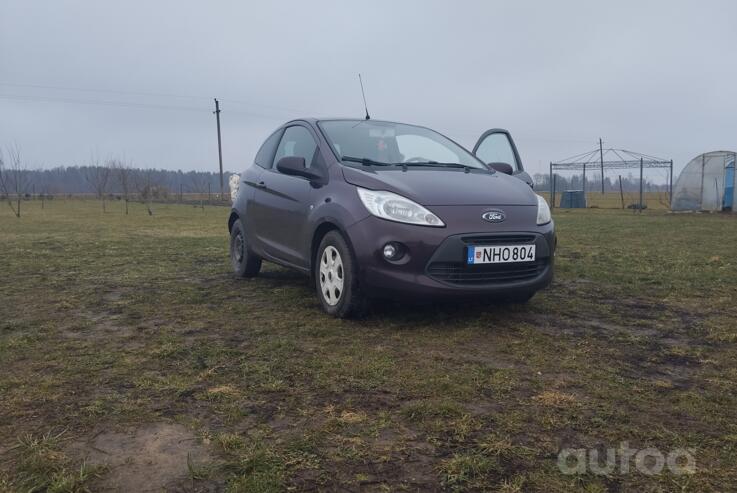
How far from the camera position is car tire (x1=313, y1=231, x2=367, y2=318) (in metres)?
3.81

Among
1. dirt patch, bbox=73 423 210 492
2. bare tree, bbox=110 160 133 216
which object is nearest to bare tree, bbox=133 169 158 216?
bare tree, bbox=110 160 133 216

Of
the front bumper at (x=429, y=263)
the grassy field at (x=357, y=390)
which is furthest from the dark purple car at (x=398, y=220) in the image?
the grassy field at (x=357, y=390)

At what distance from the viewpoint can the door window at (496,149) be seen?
6156 millimetres

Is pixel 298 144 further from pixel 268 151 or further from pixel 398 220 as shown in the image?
pixel 398 220

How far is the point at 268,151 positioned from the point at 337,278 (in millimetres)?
2190

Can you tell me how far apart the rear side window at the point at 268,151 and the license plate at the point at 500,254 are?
8.44 ft

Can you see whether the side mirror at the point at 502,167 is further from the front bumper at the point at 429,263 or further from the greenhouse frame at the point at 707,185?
the greenhouse frame at the point at 707,185

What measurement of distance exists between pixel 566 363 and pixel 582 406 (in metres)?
0.61

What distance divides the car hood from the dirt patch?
7.05 ft

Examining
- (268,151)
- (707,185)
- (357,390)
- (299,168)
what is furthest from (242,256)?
(707,185)

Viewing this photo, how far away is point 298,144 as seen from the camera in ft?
16.7

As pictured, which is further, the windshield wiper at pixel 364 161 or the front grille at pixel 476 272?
the windshield wiper at pixel 364 161

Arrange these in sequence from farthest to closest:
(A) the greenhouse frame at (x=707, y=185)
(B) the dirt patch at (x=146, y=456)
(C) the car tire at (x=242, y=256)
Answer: (A) the greenhouse frame at (x=707, y=185)
(C) the car tire at (x=242, y=256)
(B) the dirt patch at (x=146, y=456)

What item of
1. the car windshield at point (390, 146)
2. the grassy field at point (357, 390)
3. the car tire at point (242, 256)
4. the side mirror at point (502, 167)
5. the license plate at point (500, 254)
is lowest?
the grassy field at point (357, 390)
